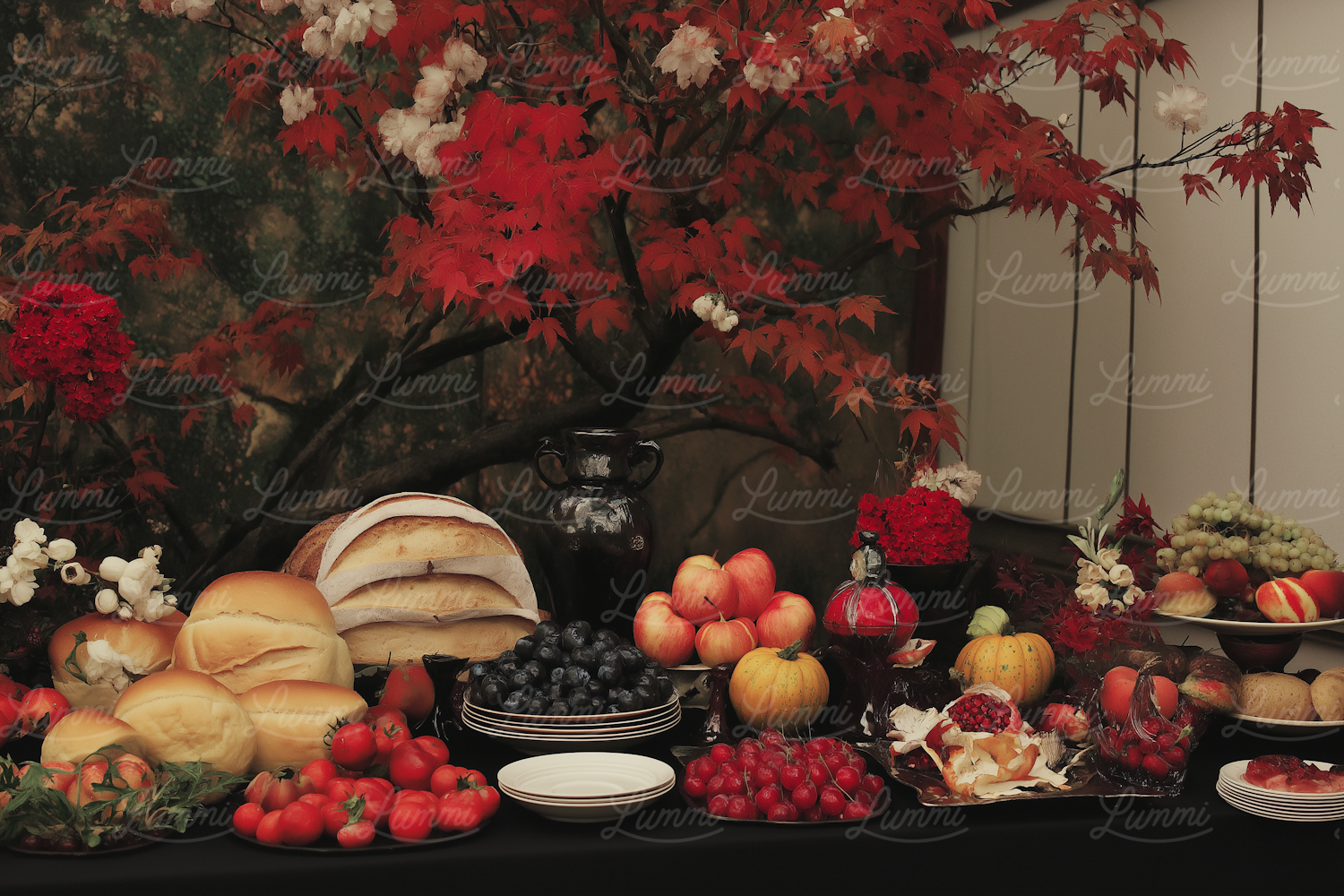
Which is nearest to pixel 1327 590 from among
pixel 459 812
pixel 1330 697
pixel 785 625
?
pixel 1330 697

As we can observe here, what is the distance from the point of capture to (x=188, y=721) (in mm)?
1299

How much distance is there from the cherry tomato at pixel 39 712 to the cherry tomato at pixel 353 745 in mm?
444

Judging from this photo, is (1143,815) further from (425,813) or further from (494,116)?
(494,116)

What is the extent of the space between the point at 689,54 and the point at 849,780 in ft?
4.78

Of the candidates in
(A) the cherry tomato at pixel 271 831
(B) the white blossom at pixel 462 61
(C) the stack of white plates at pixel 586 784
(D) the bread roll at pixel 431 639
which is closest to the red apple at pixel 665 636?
(D) the bread roll at pixel 431 639

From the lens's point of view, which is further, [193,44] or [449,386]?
[449,386]

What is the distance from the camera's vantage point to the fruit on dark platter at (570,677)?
4.93 ft

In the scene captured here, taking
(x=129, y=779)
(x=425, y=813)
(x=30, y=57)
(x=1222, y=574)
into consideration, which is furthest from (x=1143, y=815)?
(x=30, y=57)

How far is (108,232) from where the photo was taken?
116 inches

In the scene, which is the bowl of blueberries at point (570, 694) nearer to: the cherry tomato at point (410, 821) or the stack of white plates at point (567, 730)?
the stack of white plates at point (567, 730)

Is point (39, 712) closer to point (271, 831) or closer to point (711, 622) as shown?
point (271, 831)

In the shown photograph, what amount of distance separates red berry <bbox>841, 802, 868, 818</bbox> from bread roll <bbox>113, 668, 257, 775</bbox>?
0.77m

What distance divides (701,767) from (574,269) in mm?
1343

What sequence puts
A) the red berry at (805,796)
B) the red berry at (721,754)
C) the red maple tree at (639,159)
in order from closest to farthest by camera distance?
the red berry at (805,796) < the red berry at (721,754) < the red maple tree at (639,159)
